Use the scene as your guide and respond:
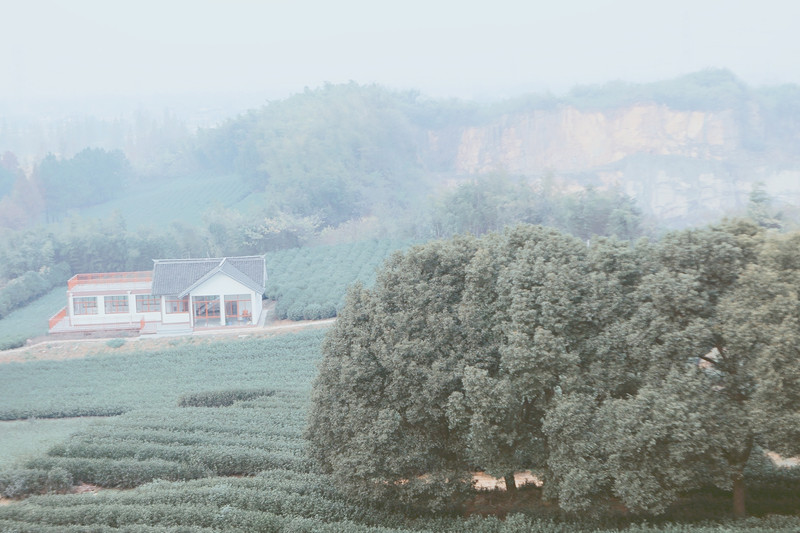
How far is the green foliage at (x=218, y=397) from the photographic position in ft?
59.0

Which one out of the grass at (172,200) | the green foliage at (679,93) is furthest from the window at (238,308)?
the green foliage at (679,93)

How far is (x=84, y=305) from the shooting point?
1025 inches

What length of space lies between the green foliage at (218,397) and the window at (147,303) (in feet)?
28.6

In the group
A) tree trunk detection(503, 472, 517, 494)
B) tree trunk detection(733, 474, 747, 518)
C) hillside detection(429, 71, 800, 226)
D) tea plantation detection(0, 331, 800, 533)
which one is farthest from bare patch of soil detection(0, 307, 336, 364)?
hillside detection(429, 71, 800, 226)

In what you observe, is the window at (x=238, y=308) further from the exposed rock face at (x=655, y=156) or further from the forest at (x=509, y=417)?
the exposed rock face at (x=655, y=156)

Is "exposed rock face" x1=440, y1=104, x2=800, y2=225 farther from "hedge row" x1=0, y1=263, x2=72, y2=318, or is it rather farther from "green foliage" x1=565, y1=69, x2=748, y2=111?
"hedge row" x1=0, y1=263, x2=72, y2=318

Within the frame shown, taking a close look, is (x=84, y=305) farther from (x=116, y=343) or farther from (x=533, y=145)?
(x=533, y=145)

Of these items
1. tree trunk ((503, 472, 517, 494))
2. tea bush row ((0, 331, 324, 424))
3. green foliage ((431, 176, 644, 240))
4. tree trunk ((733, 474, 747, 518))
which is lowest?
tea bush row ((0, 331, 324, 424))

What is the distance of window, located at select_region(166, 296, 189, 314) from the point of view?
2598cm

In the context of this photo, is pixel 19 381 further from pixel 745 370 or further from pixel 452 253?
pixel 745 370

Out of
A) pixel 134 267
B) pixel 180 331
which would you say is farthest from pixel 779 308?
pixel 134 267

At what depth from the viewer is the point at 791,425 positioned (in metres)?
8.08

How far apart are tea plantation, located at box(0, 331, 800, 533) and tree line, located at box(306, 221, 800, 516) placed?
0.59 metres

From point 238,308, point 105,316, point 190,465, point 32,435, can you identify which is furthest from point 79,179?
point 190,465
